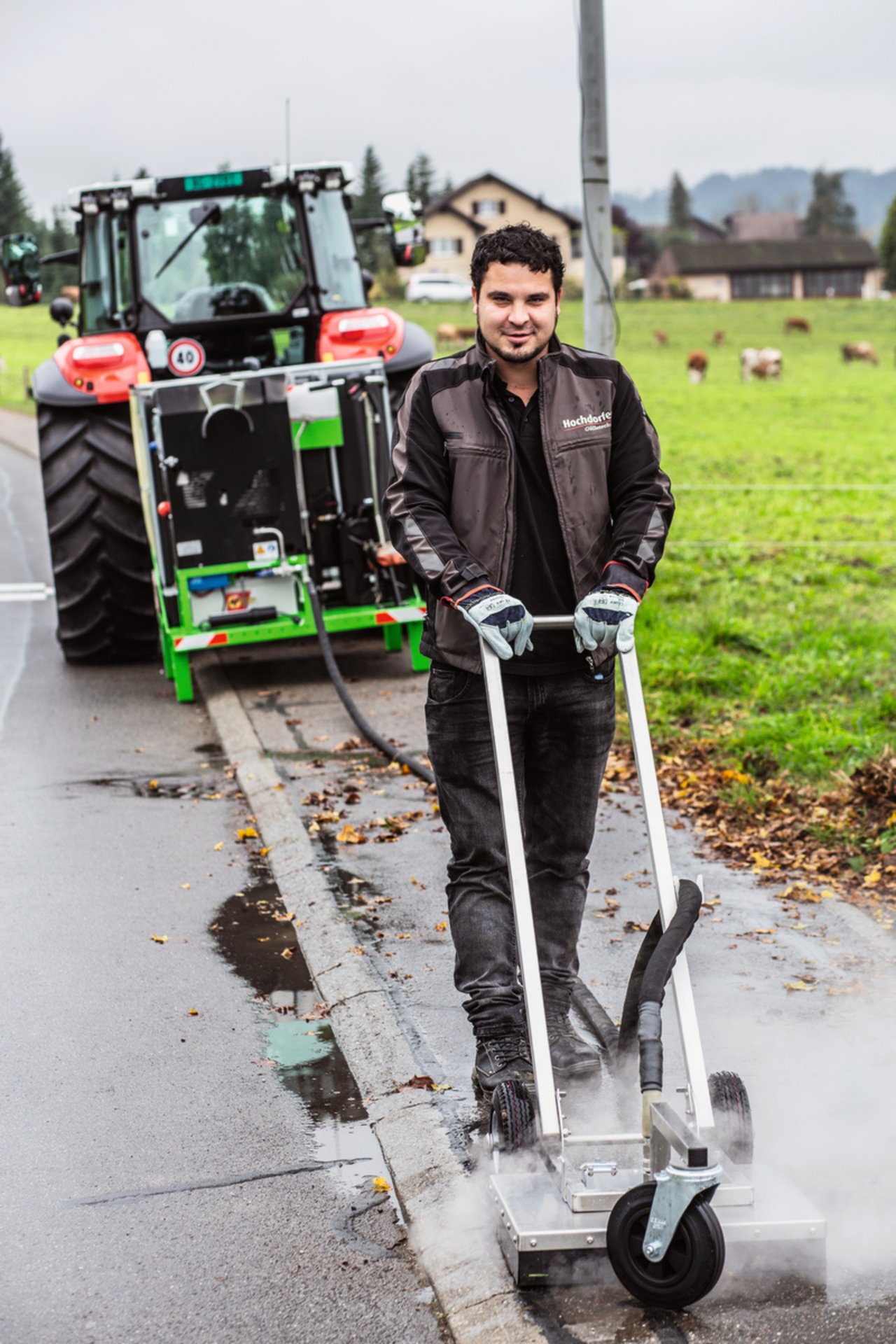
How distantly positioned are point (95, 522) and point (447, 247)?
87140 mm

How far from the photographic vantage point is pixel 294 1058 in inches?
175

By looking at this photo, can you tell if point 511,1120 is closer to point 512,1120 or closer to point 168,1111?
point 512,1120

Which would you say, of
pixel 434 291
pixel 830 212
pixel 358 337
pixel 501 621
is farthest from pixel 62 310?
pixel 830 212

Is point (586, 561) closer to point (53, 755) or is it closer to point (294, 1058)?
point (294, 1058)

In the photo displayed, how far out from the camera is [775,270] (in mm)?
101250

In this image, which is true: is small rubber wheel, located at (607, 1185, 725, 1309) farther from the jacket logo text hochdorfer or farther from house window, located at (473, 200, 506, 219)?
house window, located at (473, 200, 506, 219)

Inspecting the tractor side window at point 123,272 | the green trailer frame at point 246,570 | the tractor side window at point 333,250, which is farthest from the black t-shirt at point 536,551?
the tractor side window at point 123,272

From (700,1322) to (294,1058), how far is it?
5.62 feet

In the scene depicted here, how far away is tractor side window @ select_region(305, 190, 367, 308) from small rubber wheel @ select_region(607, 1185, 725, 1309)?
773 cm

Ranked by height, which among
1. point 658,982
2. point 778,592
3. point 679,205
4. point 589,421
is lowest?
point 778,592

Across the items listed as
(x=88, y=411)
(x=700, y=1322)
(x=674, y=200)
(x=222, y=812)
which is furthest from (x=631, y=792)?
(x=674, y=200)

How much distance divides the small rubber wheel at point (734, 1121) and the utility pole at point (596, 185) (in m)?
5.96

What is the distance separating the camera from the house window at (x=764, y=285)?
334 feet

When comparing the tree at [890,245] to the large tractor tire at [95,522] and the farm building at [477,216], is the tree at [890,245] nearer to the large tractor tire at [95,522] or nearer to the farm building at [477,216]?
the farm building at [477,216]
